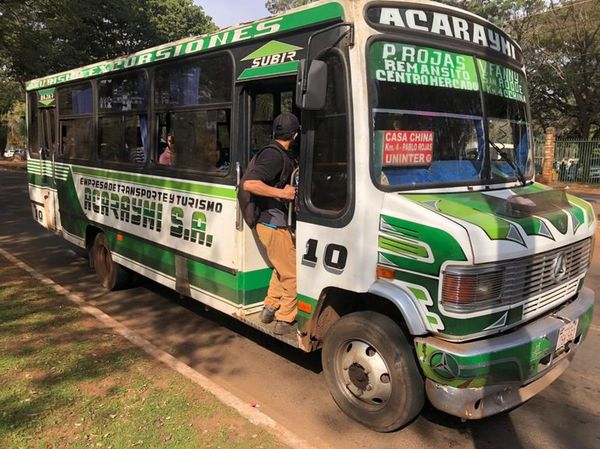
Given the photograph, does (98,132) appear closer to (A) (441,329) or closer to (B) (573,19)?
(A) (441,329)

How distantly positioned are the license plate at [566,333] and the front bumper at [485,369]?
6 cm

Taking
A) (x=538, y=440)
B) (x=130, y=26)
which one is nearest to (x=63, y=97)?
(x=538, y=440)

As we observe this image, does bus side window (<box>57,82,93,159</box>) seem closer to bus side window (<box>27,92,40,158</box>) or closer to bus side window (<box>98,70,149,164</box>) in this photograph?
bus side window (<box>98,70,149,164</box>)

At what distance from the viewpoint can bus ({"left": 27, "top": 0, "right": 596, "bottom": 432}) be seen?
2.99 meters

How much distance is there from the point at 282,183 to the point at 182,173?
1344mm

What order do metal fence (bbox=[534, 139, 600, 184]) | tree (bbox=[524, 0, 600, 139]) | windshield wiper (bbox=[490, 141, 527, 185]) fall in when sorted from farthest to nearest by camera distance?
tree (bbox=[524, 0, 600, 139]) < metal fence (bbox=[534, 139, 600, 184]) < windshield wiper (bbox=[490, 141, 527, 185])

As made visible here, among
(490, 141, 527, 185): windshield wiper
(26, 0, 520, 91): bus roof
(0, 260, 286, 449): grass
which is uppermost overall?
(26, 0, 520, 91): bus roof

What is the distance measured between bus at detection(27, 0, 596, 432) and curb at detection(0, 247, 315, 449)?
0.50m

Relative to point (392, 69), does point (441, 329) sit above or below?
below

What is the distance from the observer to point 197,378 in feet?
13.2

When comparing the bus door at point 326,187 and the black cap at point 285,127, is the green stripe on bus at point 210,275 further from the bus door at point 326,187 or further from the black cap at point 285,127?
the black cap at point 285,127

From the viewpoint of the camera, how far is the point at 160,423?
3.44 m

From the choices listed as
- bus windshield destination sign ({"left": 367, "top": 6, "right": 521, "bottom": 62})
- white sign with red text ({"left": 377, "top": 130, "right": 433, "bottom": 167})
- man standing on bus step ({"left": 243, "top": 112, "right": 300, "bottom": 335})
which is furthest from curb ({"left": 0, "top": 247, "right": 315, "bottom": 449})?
bus windshield destination sign ({"left": 367, "top": 6, "right": 521, "bottom": 62})

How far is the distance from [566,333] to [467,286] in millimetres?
1111
